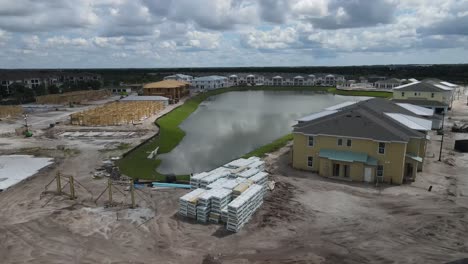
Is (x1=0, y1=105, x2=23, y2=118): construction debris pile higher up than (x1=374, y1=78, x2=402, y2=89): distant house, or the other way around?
(x1=374, y1=78, x2=402, y2=89): distant house

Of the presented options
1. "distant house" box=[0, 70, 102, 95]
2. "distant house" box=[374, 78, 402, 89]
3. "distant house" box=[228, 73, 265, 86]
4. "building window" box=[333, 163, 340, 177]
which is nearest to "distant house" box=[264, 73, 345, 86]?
"distant house" box=[228, 73, 265, 86]

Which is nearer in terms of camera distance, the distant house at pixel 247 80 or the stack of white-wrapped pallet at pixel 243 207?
the stack of white-wrapped pallet at pixel 243 207

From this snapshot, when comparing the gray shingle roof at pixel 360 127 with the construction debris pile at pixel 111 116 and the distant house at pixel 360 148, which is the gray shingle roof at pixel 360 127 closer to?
the distant house at pixel 360 148

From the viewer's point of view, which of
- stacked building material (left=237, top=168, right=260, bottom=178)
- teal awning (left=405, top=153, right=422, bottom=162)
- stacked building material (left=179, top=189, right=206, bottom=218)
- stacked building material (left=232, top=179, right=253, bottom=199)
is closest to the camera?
stacked building material (left=179, top=189, right=206, bottom=218)

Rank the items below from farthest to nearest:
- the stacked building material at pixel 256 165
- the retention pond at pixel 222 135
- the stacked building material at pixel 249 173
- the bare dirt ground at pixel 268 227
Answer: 1. the retention pond at pixel 222 135
2. the stacked building material at pixel 256 165
3. the stacked building material at pixel 249 173
4. the bare dirt ground at pixel 268 227

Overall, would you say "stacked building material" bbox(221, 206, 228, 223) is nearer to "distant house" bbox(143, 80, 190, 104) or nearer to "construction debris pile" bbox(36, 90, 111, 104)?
"distant house" bbox(143, 80, 190, 104)

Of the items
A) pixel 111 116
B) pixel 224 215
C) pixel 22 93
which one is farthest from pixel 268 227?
pixel 22 93

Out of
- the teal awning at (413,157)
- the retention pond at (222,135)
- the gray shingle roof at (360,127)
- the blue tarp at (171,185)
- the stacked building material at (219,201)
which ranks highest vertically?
the gray shingle roof at (360,127)

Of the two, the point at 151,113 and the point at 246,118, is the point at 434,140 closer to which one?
the point at 246,118

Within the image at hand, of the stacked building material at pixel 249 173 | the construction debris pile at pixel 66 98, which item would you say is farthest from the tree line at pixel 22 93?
the stacked building material at pixel 249 173

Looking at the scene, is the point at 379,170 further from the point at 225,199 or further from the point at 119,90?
the point at 119,90
